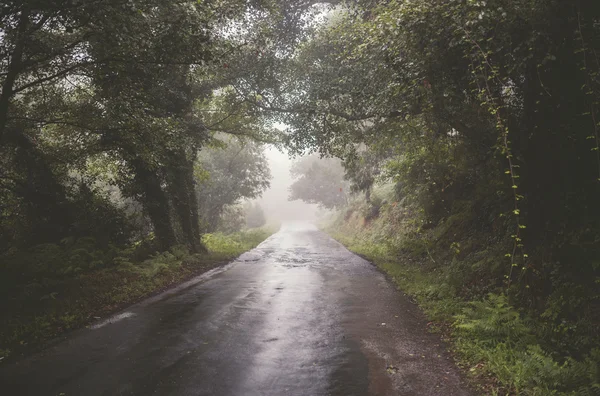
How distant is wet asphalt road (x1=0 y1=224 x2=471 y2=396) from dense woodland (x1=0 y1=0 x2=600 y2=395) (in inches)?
53.5

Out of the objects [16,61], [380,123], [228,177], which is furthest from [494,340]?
[228,177]

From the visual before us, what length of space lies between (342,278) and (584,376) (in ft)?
24.9

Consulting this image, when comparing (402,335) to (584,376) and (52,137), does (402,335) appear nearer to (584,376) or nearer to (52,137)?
(584,376)

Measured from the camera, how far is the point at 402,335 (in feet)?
21.0

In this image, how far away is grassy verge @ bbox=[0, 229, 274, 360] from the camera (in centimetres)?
629

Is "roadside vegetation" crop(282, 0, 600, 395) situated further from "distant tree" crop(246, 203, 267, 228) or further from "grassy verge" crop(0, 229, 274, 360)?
"distant tree" crop(246, 203, 267, 228)

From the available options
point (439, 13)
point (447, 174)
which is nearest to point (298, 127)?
point (447, 174)

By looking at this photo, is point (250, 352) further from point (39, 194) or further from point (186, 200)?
point (186, 200)

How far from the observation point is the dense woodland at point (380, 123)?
18.5ft

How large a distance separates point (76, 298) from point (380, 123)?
10.6m

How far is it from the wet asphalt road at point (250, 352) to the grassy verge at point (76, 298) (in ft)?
1.80

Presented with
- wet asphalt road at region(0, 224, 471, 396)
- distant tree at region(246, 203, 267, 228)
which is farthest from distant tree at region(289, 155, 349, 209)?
wet asphalt road at region(0, 224, 471, 396)

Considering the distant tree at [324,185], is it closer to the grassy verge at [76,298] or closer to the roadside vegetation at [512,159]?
the roadside vegetation at [512,159]

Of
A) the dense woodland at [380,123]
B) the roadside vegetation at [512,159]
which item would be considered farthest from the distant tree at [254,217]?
the roadside vegetation at [512,159]
